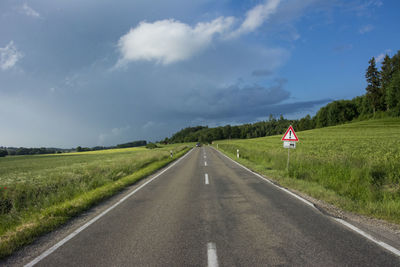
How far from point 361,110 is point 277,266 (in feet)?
332

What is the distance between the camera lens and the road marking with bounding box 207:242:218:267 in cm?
280

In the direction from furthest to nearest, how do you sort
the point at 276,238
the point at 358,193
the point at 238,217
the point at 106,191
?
the point at 106,191 → the point at 358,193 → the point at 238,217 → the point at 276,238

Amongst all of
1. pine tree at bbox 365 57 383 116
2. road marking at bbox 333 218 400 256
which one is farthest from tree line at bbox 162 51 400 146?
road marking at bbox 333 218 400 256

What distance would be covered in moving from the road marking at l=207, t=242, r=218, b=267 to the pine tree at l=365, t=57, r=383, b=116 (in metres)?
84.9

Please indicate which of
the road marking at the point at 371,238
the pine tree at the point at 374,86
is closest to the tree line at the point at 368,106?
the pine tree at the point at 374,86

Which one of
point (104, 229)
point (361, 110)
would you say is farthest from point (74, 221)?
point (361, 110)

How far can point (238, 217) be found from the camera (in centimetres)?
473

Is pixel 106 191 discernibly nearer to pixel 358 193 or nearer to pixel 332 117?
pixel 358 193

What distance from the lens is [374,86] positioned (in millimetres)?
65062

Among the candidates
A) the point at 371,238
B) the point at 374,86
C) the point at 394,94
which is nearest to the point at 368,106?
the point at 374,86

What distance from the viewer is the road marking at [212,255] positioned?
280cm

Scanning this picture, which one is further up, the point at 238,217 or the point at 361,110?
the point at 361,110

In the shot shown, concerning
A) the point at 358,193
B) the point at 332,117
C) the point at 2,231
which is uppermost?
the point at 332,117

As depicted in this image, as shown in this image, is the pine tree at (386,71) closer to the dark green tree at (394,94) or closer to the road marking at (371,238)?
the dark green tree at (394,94)
